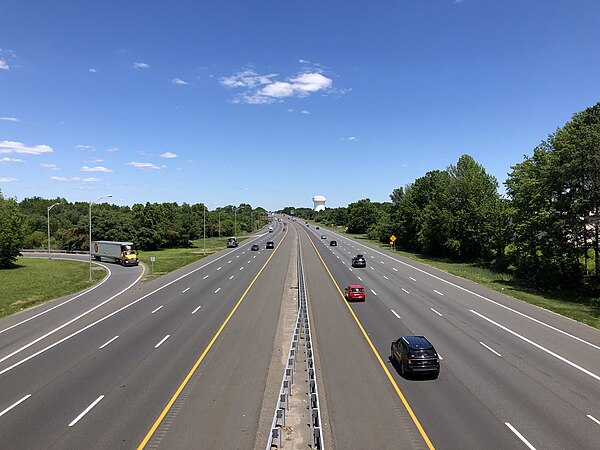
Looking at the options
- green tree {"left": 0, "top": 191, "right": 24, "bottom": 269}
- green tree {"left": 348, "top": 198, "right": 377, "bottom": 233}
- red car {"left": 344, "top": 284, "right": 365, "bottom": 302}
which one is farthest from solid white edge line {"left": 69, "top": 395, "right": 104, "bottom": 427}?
green tree {"left": 348, "top": 198, "right": 377, "bottom": 233}

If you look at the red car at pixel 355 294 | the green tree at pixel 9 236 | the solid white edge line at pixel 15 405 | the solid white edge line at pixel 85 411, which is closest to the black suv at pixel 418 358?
the solid white edge line at pixel 85 411

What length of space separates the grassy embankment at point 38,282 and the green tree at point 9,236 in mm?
1721

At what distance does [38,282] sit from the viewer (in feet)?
151

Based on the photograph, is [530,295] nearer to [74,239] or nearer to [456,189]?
[456,189]

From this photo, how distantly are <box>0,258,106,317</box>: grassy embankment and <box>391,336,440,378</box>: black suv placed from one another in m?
28.7

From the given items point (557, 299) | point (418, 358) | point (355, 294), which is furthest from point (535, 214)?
point (418, 358)

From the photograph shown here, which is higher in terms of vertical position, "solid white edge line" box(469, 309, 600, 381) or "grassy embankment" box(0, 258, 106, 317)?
"solid white edge line" box(469, 309, 600, 381)

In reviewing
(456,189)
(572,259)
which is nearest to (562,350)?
(572,259)

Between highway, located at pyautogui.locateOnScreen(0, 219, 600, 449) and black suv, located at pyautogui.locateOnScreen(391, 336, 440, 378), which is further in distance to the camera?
black suv, located at pyautogui.locateOnScreen(391, 336, 440, 378)

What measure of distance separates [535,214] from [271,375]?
38385mm

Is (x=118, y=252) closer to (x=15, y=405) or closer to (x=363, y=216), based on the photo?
(x=15, y=405)

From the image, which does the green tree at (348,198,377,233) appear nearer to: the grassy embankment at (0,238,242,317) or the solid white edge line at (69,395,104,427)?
the grassy embankment at (0,238,242,317)

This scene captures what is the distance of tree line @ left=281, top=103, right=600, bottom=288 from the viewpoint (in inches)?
1512

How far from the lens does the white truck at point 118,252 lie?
6206 cm
